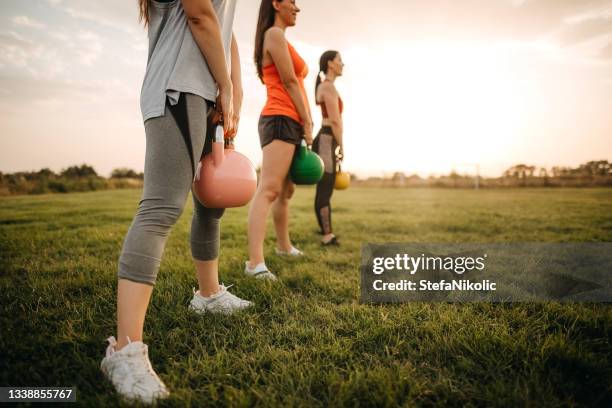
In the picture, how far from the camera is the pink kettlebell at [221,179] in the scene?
1743 millimetres

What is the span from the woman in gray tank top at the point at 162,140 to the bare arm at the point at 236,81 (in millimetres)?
210

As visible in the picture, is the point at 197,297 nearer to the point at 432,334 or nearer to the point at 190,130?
the point at 190,130

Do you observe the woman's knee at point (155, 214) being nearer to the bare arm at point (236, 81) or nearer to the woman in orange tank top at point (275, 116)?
the bare arm at point (236, 81)

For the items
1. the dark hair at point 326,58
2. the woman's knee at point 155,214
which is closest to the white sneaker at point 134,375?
the woman's knee at point 155,214

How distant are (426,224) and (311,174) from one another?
165 inches

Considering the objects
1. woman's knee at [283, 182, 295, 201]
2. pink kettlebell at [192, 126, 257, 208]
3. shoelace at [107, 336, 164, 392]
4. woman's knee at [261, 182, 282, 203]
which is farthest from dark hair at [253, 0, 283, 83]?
shoelace at [107, 336, 164, 392]

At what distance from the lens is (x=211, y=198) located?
1753 mm

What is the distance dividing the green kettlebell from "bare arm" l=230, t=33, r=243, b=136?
1.19m

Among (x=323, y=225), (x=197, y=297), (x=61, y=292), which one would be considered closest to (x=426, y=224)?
(x=323, y=225)

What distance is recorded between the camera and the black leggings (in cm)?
467

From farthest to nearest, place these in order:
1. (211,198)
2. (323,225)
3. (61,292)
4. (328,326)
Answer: (323,225) → (61,292) → (328,326) → (211,198)

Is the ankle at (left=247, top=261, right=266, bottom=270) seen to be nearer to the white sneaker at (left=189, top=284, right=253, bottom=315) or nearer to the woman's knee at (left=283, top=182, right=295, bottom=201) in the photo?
the white sneaker at (left=189, top=284, right=253, bottom=315)

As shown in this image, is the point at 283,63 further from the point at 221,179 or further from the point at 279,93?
the point at 221,179

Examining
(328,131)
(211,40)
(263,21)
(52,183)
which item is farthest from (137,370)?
(52,183)
